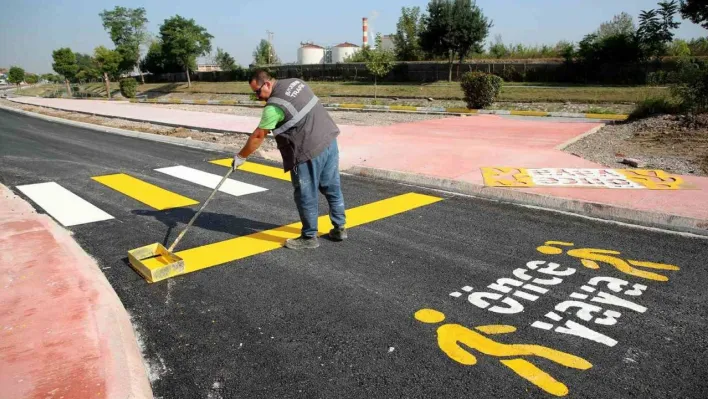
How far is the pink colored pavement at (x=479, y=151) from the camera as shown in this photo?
5.89 meters

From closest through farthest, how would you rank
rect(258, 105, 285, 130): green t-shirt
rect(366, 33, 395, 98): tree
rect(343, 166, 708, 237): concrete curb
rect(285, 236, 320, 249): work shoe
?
rect(258, 105, 285, 130): green t-shirt < rect(285, 236, 320, 249): work shoe < rect(343, 166, 708, 237): concrete curb < rect(366, 33, 395, 98): tree

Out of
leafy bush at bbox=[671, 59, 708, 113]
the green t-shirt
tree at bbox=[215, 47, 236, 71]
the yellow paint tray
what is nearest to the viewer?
the yellow paint tray

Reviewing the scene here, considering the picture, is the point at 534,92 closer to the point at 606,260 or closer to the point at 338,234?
the point at 606,260

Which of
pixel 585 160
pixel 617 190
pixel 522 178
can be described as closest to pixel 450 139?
Answer: pixel 585 160

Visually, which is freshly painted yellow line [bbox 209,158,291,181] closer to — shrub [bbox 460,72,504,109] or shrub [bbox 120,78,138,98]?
shrub [bbox 460,72,504,109]

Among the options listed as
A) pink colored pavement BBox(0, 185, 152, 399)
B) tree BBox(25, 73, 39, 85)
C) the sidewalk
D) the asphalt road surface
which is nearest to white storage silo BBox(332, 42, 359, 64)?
the sidewalk

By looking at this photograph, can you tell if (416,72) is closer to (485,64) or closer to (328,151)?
(485,64)

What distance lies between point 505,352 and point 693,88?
11.8 meters

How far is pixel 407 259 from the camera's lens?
4.43 meters

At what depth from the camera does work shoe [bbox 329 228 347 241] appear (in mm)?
4926

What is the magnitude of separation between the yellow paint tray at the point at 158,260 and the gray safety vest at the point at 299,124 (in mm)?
1343

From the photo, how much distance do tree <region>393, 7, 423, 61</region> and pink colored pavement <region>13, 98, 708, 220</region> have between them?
31.2 meters

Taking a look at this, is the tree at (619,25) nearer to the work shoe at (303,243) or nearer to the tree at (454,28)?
the tree at (454,28)

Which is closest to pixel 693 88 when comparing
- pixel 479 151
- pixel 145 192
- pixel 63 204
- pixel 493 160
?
pixel 479 151
